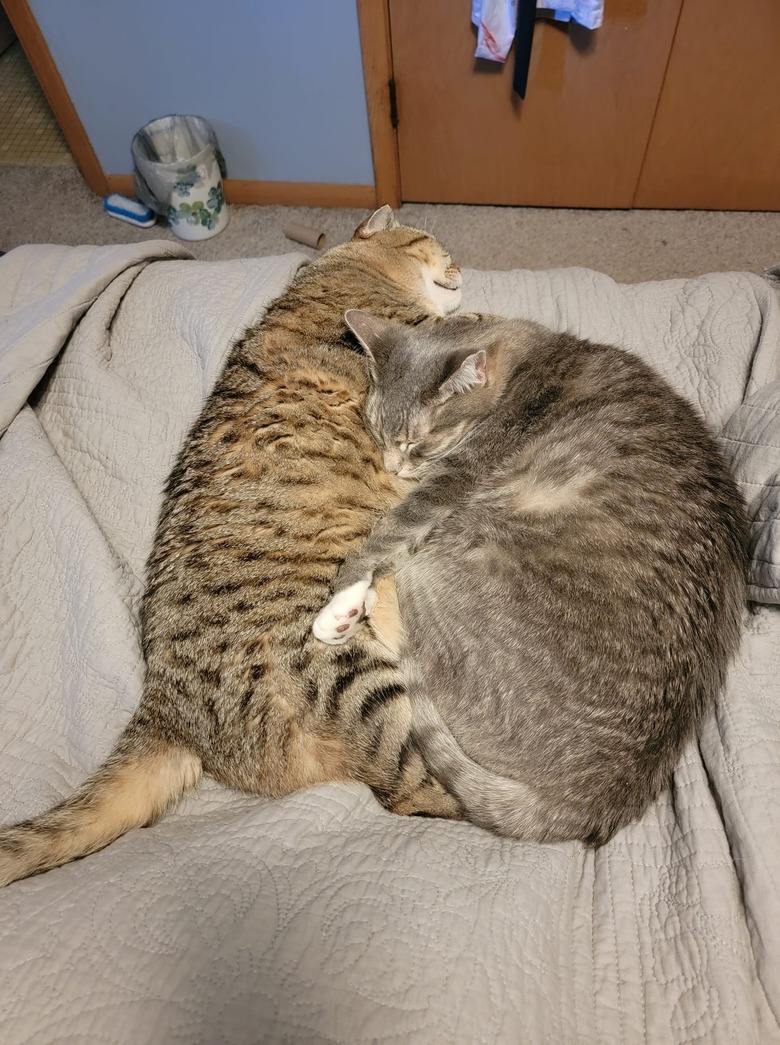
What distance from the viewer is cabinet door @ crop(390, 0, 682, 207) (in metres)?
2.30

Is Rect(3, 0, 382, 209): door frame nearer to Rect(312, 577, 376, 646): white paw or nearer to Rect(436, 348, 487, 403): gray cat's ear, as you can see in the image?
Rect(436, 348, 487, 403): gray cat's ear

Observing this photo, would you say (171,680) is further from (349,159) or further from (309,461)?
(349,159)

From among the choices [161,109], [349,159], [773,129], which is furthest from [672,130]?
[161,109]

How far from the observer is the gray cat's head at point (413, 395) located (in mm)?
1471

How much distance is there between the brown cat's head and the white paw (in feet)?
3.23

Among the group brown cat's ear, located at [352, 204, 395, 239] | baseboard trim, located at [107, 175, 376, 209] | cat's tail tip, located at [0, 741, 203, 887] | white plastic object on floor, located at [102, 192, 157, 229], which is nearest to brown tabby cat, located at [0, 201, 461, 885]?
cat's tail tip, located at [0, 741, 203, 887]

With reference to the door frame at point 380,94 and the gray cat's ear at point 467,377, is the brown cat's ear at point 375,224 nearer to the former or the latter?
the gray cat's ear at point 467,377

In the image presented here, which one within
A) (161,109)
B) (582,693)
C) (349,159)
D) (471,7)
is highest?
(471,7)

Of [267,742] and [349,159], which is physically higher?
[267,742]

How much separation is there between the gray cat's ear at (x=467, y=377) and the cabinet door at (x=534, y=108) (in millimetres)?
1619

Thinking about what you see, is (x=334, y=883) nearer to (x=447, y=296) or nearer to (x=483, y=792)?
(x=483, y=792)

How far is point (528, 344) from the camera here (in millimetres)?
1562

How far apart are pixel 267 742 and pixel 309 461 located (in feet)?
1.82

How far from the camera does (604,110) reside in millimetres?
2492
